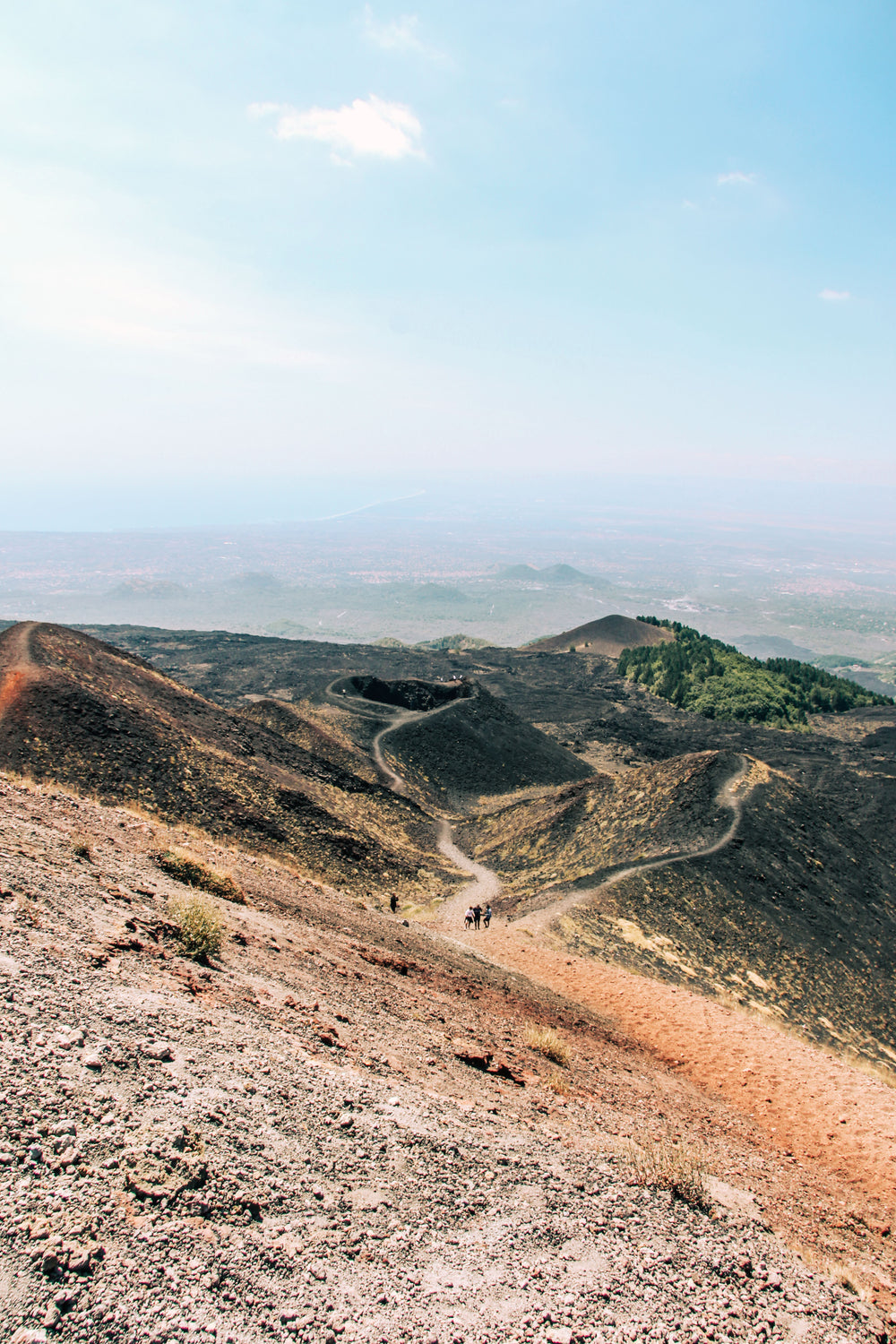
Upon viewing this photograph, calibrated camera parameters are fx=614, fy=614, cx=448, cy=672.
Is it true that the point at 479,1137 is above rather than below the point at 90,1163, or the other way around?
below

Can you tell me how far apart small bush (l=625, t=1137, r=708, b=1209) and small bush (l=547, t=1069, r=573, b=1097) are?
149 cm

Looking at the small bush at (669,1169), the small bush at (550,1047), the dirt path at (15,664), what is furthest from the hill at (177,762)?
the small bush at (669,1169)

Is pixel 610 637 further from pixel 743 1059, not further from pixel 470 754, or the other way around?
pixel 743 1059

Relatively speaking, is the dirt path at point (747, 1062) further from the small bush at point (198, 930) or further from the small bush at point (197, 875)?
the small bush at point (198, 930)

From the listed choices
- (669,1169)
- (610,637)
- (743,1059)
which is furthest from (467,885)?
(610,637)

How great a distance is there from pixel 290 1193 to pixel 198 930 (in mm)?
5445

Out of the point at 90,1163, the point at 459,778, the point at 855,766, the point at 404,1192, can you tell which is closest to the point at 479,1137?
the point at 404,1192

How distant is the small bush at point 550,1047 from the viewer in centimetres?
1255

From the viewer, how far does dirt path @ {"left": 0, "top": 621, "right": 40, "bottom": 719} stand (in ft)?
78.6

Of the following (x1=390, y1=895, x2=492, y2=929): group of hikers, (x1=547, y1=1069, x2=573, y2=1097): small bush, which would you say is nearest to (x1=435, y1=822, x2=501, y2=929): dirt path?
(x1=390, y1=895, x2=492, y2=929): group of hikers

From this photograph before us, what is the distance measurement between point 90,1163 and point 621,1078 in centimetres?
1109

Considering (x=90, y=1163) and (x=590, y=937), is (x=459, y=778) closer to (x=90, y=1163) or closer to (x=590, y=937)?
(x=590, y=937)

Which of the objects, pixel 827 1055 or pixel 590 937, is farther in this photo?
pixel 590 937

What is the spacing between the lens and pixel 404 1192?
6633 millimetres
